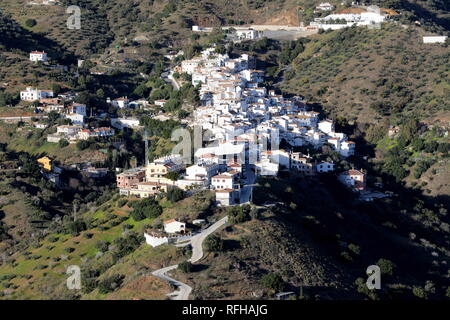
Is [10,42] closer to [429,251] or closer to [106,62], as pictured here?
[106,62]

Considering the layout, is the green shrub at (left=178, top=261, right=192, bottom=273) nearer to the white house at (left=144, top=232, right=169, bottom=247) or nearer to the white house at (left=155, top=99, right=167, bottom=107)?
the white house at (left=144, top=232, right=169, bottom=247)

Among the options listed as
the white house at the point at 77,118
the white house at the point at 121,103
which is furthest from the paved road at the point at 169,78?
the white house at the point at 77,118

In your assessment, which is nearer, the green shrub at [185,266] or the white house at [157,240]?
the green shrub at [185,266]

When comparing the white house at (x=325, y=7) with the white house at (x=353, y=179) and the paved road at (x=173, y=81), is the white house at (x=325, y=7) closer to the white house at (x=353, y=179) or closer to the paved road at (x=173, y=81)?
the paved road at (x=173, y=81)

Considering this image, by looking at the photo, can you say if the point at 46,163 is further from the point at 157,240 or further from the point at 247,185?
the point at 157,240

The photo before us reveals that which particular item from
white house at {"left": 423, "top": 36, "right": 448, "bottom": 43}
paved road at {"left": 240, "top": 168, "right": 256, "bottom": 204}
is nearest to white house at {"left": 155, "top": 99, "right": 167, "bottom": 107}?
paved road at {"left": 240, "top": 168, "right": 256, "bottom": 204}

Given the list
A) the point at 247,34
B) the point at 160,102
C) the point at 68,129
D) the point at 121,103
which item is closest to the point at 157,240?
the point at 68,129
